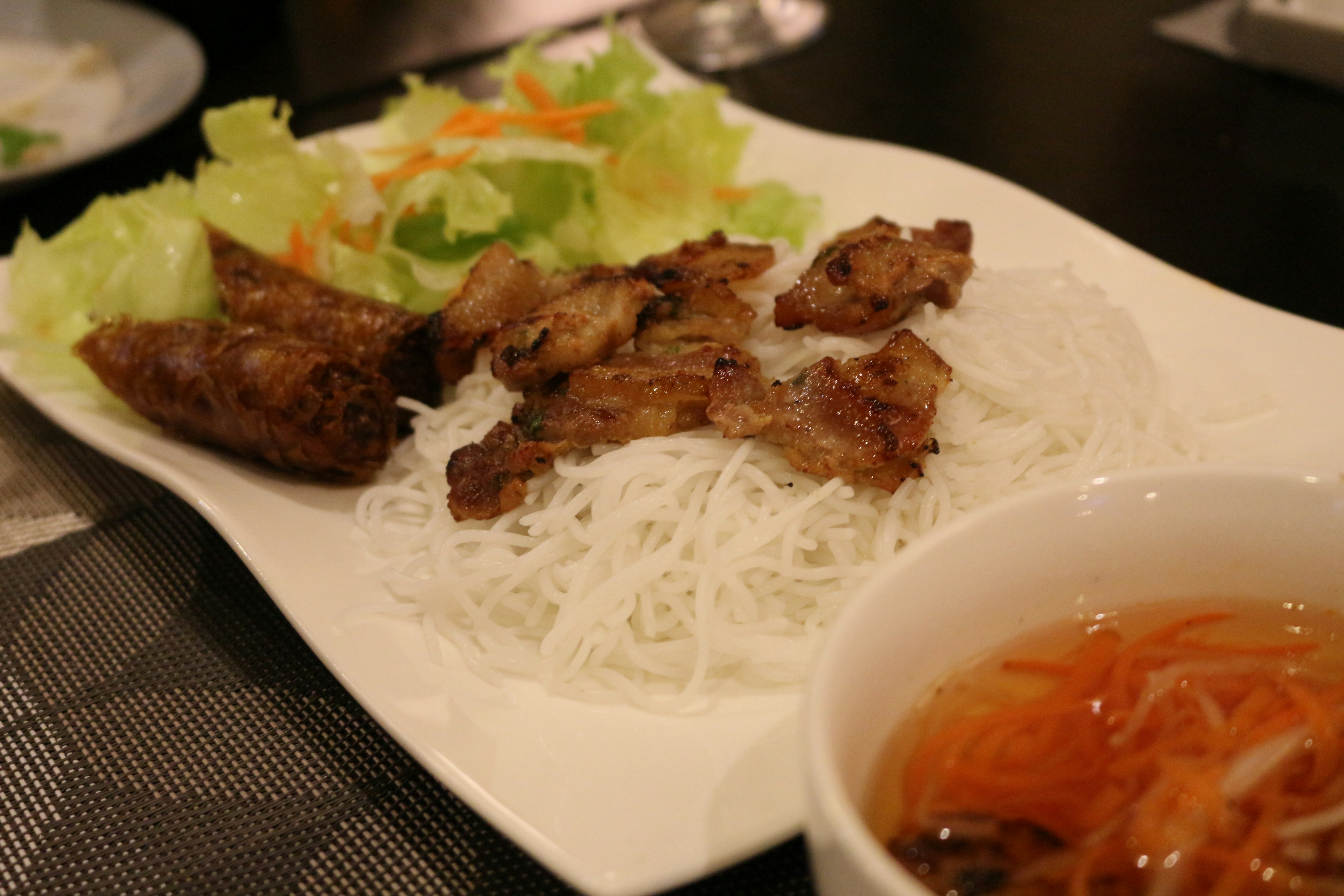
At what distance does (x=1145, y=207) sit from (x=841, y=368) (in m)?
2.97

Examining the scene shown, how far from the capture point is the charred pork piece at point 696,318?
2.83 meters

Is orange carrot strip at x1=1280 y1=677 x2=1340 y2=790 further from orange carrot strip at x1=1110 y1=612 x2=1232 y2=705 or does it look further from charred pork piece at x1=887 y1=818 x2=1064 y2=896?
charred pork piece at x1=887 y1=818 x2=1064 y2=896

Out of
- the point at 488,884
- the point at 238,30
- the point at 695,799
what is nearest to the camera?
the point at 695,799

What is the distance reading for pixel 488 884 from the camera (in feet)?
6.60

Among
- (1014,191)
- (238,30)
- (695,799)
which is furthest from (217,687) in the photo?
(238,30)

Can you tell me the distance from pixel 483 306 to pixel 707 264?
28.2 inches

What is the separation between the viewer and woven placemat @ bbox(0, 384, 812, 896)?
2059 mm

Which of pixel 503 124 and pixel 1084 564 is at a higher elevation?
pixel 1084 564

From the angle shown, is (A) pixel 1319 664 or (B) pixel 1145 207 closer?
(A) pixel 1319 664

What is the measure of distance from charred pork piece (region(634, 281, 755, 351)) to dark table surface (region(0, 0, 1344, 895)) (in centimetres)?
130

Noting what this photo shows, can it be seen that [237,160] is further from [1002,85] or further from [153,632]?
[1002,85]

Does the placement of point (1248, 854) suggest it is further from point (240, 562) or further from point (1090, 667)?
point (240, 562)

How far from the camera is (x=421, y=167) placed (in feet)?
13.7

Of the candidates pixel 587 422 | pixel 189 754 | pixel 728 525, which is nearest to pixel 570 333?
pixel 587 422
